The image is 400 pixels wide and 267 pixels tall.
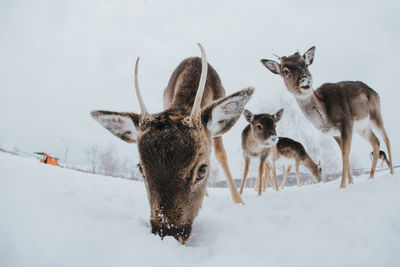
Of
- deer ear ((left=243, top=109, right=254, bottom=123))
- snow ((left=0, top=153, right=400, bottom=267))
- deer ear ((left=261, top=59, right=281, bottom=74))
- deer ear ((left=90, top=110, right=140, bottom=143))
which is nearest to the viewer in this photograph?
snow ((left=0, top=153, right=400, bottom=267))

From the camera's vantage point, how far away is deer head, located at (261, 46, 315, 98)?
16.5 ft

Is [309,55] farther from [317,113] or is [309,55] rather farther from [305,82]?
[317,113]

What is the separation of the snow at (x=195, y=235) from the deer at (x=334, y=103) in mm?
2543

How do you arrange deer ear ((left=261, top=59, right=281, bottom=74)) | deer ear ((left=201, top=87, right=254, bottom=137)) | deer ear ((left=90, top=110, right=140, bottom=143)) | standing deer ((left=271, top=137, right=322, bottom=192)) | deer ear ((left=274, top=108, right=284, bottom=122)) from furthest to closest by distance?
standing deer ((left=271, top=137, right=322, bottom=192)), deer ear ((left=274, top=108, right=284, bottom=122)), deer ear ((left=261, top=59, right=281, bottom=74)), deer ear ((left=90, top=110, right=140, bottom=143)), deer ear ((left=201, top=87, right=254, bottom=137))

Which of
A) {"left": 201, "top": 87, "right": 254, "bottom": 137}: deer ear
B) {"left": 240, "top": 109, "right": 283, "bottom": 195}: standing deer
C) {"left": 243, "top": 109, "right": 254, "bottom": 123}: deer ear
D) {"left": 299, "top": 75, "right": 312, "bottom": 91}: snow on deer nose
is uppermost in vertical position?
{"left": 299, "top": 75, "right": 312, "bottom": 91}: snow on deer nose

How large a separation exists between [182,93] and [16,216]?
2.59 meters

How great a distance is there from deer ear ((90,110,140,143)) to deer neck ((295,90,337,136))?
4173 millimetres

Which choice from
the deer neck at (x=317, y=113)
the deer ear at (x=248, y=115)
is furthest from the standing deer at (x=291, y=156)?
the deer neck at (x=317, y=113)

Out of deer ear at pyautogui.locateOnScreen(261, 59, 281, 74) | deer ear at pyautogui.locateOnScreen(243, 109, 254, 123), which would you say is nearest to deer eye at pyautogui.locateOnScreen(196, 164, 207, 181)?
deer ear at pyautogui.locateOnScreen(261, 59, 281, 74)

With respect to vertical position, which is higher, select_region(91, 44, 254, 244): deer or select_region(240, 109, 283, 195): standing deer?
select_region(91, 44, 254, 244): deer

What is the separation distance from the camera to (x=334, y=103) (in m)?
5.09

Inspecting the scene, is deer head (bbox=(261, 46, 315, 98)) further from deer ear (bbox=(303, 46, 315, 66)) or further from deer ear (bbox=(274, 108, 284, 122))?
deer ear (bbox=(274, 108, 284, 122))

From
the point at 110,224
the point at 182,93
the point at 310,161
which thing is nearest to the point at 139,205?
the point at 110,224

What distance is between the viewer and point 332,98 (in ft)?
17.1
